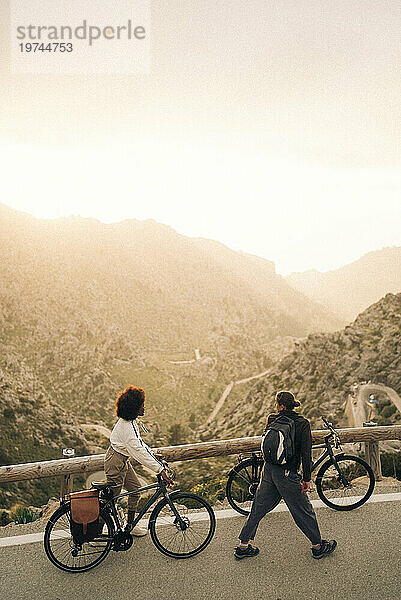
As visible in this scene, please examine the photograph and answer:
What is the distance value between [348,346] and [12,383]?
136 ft

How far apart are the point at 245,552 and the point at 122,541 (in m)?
1.22

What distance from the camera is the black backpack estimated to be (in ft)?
17.3

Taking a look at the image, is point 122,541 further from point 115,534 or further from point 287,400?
point 287,400

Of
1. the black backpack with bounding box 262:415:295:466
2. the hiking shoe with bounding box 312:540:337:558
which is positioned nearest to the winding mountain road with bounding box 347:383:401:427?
the hiking shoe with bounding box 312:540:337:558

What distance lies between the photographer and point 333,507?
21.5 ft

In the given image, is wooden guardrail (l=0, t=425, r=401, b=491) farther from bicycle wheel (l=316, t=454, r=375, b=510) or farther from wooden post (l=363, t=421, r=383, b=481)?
bicycle wheel (l=316, t=454, r=375, b=510)

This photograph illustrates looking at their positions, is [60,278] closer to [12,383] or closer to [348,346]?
[12,383]

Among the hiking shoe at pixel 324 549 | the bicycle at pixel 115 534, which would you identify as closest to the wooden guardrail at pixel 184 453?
the bicycle at pixel 115 534

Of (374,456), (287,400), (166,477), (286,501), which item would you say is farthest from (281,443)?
(374,456)

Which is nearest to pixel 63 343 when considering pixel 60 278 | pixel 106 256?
pixel 60 278

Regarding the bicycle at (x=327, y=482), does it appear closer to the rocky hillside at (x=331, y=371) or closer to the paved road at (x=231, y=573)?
the paved road at (x=231, y=573)

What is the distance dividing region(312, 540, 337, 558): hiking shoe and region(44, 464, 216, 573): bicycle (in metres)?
1.04

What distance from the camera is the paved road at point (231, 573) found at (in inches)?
191

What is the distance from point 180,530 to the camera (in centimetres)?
554
